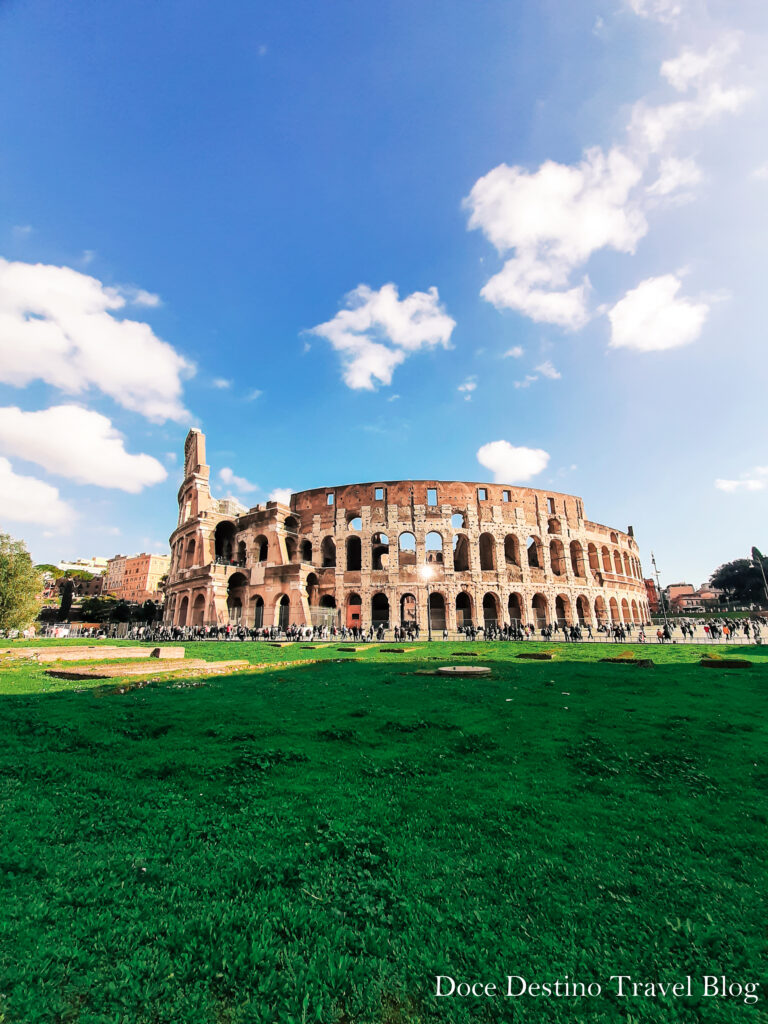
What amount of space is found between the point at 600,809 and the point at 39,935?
156 inches

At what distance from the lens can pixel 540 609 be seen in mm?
39688

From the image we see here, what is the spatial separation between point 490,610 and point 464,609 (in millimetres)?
2348

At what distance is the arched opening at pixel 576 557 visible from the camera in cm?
4244

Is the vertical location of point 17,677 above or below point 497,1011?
above

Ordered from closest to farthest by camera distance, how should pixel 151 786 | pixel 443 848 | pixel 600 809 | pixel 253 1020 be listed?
pixel 253 1020
pixel 443 848
pixel 600 809
pixel 151 786

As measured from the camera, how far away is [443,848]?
323 cm

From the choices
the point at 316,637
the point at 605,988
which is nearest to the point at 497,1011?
the point at 605,988

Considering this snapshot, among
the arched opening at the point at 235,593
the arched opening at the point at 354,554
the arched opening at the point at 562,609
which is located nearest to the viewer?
the arched opening at the point at 235,593

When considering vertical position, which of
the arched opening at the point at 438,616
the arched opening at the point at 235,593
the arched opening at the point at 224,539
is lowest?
the arched opening at the point at 438,616

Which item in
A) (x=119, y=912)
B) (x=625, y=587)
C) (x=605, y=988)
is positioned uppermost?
(x=625, y=587)

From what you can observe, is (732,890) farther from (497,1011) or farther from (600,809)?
(497,1011)

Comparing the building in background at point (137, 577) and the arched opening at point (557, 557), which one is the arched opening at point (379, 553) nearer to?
the arched opening at point (557, 557)

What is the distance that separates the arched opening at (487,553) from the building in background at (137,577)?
282 feet

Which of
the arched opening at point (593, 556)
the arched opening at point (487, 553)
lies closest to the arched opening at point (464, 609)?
the arched opening at point (487, 553)
